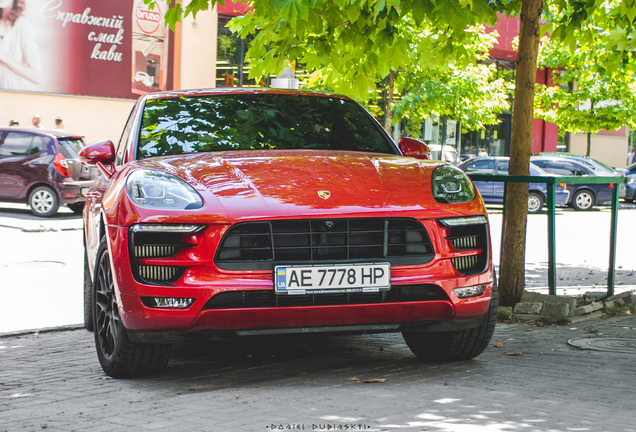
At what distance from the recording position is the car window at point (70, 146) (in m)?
18.0

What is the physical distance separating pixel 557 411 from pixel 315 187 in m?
1.58

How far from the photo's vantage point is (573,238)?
1614cm

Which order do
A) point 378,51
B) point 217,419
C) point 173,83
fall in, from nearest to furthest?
point 217,419 → point 378,51 → point 173,83

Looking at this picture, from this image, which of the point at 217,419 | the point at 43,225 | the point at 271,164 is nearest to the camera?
the point at 217,419

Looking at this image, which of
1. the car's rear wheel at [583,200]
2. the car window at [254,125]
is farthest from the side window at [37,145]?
the car's rear wheel at [583,200]

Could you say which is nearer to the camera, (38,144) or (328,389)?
(328,389)

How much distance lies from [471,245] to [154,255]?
165 cm

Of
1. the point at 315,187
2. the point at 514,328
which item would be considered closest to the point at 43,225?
the point at 514,328

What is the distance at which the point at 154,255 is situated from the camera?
4.46 metres

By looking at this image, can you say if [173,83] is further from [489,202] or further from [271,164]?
[271,164]

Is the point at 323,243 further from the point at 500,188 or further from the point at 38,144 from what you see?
the point at 500,188

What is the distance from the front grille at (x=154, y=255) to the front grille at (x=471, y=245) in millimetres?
1384

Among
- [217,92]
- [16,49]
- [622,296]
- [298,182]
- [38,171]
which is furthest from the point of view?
[16,49]

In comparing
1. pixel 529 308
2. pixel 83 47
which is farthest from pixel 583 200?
pixel 529 308
